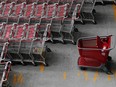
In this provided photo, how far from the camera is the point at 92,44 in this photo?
9438 mm

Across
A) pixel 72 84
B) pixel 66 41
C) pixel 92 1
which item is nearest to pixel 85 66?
pixel 72 84

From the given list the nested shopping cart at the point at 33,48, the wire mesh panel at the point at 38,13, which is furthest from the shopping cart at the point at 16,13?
the nested shopping cart at the point at 33,48

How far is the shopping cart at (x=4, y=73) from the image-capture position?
28.8ft

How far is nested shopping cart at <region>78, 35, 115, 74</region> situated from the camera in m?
8.99

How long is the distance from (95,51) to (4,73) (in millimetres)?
2914

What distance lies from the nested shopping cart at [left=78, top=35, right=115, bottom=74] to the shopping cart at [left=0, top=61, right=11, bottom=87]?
232 cm

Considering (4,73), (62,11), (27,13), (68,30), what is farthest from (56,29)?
(4,73)

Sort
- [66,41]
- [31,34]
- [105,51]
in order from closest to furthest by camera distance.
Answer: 1. [105,51]
2. [31,34]
3. [66,41]

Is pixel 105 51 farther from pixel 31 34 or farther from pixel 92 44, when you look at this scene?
pixel 31 34

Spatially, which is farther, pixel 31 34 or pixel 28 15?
pixel 28 15

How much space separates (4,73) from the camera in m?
8.91

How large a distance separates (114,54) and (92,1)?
232cm

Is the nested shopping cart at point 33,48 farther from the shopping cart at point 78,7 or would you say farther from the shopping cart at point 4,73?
the shopping cart at point 78,7

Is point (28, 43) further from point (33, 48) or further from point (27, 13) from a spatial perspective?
point (27, 13)
